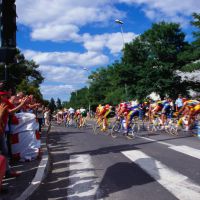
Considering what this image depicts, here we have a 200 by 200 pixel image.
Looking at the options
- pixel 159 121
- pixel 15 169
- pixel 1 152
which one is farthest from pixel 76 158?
pixel 159 121

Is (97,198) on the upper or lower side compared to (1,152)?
lower

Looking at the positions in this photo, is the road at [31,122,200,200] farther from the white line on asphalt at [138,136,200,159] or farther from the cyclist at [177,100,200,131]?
the cyclist at [177,100,200,131]

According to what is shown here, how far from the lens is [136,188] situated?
6855 mm

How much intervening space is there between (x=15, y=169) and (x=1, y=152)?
1.40 m

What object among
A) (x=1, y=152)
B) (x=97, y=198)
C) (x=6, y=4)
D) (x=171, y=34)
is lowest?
(x=97, y=198)

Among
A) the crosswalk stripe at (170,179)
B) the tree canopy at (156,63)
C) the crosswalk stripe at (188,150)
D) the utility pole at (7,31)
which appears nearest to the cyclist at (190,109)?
the crosswalk stripe at (188,150)

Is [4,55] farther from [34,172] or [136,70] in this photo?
[136,70]

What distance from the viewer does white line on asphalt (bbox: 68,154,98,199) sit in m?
6.59

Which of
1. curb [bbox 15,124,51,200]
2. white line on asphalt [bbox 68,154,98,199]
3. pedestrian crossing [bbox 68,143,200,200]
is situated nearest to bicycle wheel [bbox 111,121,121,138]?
pedestrian crossing [bbox 68,143,200,200]

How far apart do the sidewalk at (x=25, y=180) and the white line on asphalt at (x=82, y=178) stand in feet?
1.99

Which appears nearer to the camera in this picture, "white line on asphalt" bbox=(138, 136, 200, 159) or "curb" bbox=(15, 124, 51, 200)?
"curb" bbox=(15, 124, 51, 200)

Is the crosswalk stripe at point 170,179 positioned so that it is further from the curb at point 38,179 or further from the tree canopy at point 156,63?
the tree canopy at point 156,63

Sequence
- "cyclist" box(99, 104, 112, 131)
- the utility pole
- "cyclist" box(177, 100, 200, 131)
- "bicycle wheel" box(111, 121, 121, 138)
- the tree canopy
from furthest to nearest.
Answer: the tree canopy, "cyclist" box(99, 104, 112, 131), "bicycle wheel" box(111, 121, 121, 138), "cyclist" box(177, 100, 200, 131), the utility pole

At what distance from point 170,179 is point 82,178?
1.67m
